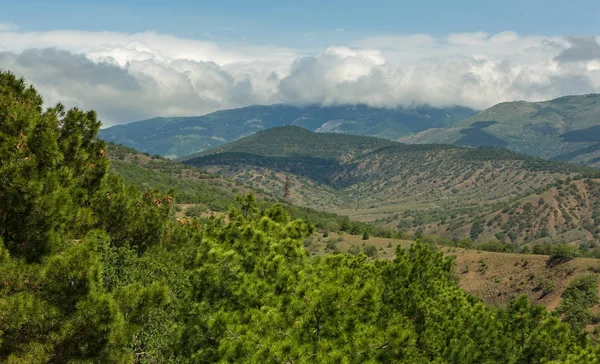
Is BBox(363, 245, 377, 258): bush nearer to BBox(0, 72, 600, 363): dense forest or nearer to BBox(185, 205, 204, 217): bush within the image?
BBox(185, 205, 204, 217): bush

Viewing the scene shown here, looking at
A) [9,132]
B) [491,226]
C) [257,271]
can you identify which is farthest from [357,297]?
[491,226]

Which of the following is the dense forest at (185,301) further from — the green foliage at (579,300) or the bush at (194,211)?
the bush at (194,211)

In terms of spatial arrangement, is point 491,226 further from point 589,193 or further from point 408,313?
point 408,313

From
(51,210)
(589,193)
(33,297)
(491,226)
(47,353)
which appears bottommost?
(491,226)

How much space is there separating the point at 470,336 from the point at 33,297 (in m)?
16.5

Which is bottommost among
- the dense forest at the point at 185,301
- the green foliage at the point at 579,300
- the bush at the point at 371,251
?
the bush at the point at 371,251

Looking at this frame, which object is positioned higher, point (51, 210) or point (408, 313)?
point (51, 210)

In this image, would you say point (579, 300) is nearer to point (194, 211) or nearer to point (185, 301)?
point (185, 301)

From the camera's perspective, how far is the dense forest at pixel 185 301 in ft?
36.7

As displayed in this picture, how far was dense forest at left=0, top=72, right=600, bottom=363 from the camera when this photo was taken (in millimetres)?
11195

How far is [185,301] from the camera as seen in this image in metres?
16.8

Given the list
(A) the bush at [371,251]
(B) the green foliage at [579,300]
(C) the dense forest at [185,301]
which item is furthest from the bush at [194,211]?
(C) the dense forest at [185,301]

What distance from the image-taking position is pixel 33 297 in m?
11.1

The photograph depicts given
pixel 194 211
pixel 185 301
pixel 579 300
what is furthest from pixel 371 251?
pixel 185 301
